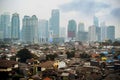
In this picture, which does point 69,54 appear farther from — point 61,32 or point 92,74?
point 61,32

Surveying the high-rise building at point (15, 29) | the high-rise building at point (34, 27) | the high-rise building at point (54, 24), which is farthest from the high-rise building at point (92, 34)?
the high-rise building at point (15, 29)

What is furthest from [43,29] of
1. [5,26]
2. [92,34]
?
[92,34]

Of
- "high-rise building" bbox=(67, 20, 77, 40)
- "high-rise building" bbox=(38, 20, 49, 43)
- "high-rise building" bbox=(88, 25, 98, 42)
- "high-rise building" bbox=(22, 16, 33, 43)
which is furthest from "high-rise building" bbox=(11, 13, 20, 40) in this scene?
"high-rise building" bbox=(88, 25, 98, 42)

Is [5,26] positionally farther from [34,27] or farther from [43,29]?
[43,29]

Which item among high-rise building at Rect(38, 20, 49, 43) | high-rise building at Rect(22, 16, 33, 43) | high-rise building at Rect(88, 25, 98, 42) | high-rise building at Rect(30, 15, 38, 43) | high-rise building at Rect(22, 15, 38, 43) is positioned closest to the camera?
high-rise building at Rect(30, 15, 38, 43)

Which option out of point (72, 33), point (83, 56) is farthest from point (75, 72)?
point (72, 33)

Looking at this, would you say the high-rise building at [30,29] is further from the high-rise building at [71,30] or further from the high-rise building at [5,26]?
the high-rise building at [71,30]

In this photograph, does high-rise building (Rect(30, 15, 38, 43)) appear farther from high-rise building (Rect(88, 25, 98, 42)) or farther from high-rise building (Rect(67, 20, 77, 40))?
high-rise building (Rect(88, 25, 98, 42))

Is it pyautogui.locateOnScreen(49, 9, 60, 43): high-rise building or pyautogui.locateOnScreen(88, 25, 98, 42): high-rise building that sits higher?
pyautogui.locateOnScreen(49, 9, 60, 43): high-rise building
